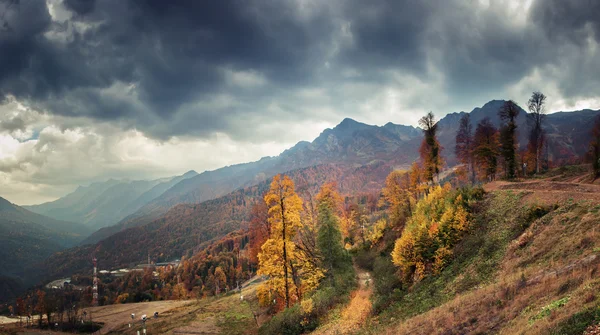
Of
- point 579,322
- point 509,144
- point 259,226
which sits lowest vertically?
point 579,322

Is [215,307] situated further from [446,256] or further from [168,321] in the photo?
[446,256]

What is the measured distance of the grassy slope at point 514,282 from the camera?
39.5 feet

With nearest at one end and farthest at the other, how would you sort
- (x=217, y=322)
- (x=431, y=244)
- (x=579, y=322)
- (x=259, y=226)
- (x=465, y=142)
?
(x=579, y=322) → (x=431, y=244) → (x=259, y=226) → (x=217, y=322) → (x=465, y=142)

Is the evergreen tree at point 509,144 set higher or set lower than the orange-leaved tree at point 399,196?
higher

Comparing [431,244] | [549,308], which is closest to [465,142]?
[431,244]

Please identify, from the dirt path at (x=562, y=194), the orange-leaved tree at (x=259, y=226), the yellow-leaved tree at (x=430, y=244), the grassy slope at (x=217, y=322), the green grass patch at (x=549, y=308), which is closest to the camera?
the green grass patch at (x=549, y=308)

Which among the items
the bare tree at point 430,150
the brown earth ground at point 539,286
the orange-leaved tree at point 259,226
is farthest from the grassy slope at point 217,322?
the bare tree at point 430,150

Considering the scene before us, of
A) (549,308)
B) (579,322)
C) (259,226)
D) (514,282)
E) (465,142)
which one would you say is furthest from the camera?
(465,142)

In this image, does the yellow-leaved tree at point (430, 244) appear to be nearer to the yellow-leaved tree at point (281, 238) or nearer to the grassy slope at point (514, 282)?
the grassy slope at point (514, 282)

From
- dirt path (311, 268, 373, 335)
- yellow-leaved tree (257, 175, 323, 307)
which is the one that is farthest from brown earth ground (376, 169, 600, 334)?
yellow-leaved tree (257, 175, 323, 307)

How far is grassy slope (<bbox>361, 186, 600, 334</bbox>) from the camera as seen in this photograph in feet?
39.5

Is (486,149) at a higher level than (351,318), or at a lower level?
higher

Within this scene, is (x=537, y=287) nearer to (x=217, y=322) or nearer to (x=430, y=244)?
(x=430, y=244)

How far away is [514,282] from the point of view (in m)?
16.4
